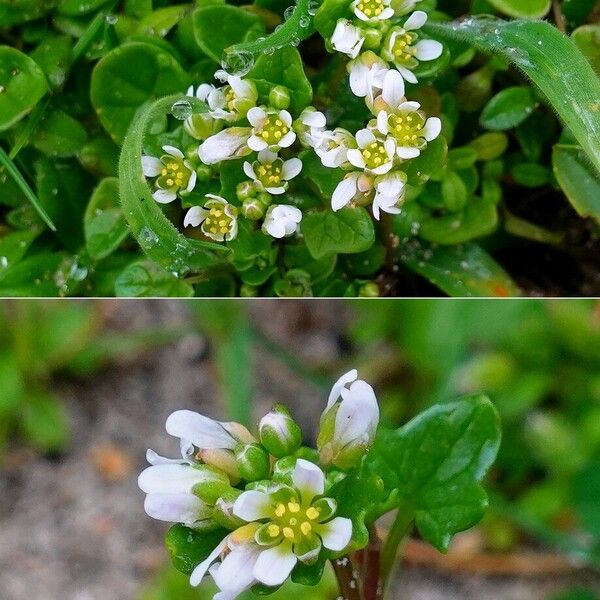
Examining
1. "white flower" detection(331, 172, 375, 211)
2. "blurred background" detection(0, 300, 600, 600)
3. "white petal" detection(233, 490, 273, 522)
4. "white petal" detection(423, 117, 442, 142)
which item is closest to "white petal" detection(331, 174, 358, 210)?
"white flower" detection(331, 172, 375, 211)

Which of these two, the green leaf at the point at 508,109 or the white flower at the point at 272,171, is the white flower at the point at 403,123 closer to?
the white flower at the point at 272,171

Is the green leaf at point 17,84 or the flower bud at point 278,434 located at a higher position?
the flower bud at point 278,434

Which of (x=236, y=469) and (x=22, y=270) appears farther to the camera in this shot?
(x=22, y=270)

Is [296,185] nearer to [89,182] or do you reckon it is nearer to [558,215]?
[89,182]

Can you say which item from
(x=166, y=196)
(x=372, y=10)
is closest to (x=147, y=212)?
(x=166, y=196)

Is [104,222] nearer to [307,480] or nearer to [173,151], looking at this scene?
[173,151]

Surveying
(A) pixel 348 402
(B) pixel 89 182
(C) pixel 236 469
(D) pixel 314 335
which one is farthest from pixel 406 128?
(D) pixel 314 335

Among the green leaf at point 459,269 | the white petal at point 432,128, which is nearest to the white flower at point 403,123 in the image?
the white petal at point 432,128
